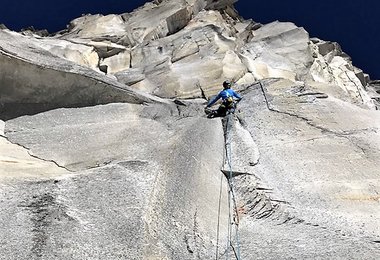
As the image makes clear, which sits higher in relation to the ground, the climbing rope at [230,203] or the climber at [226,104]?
the climber at [226,104]

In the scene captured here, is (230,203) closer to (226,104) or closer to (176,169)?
(176,169)

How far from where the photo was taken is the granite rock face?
7.68 m

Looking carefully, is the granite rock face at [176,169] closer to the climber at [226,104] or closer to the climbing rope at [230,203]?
the climbing rope at [230,203]

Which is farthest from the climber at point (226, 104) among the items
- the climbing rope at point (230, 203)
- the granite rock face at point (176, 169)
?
Answer: the climbing rope at point (230, 203)

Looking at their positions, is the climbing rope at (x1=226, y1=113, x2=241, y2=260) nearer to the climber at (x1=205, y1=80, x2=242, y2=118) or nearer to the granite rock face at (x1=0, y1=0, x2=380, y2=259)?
the granite rock face at (x1=0, y1=0, x2=380, y2=259)

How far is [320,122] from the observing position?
1240 centimetres

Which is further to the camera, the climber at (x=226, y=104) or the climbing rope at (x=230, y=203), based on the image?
the climber at (x=226, y=104)

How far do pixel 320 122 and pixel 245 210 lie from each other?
3.96 metres

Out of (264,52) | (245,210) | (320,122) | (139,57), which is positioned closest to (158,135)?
(245,210)

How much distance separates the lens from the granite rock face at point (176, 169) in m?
7.68

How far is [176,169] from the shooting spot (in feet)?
31.1

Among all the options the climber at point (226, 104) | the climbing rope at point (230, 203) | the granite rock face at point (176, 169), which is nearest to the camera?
the granite rock face at point (176, 169)

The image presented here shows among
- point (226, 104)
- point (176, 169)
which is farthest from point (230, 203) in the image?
point (226, 104)

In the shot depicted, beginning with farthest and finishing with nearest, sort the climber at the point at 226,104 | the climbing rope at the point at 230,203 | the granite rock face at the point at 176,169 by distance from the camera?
the climber at the point at 226,104 → the climbing rope at the point at 230,203 → the granite rock face at the point at 176,169
